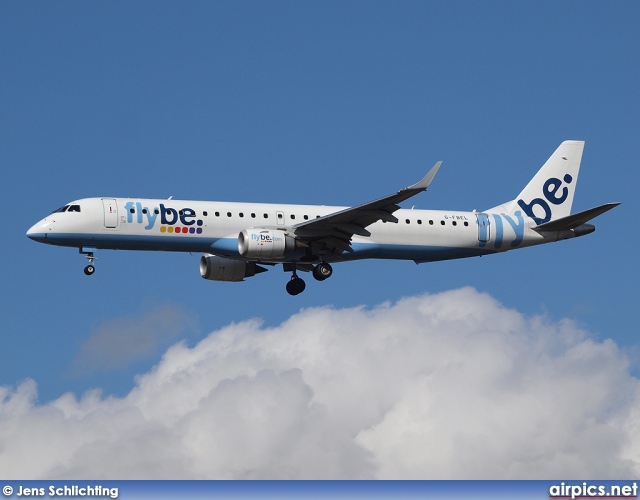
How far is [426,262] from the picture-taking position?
227 feet

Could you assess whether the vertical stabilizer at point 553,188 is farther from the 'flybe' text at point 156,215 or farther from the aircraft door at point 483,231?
the 'flybe' text at point 156,215

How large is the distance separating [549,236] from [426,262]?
670 centimetres

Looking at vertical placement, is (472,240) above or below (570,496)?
above

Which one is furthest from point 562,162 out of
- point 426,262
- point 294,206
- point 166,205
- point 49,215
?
point 49,215

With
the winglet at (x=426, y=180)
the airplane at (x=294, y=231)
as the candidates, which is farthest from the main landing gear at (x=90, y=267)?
the winglet at (x=426, y=180)

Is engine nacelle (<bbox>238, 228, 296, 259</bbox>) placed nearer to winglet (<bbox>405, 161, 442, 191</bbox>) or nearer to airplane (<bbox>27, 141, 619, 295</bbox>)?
airplane (<bbox>27, 141, 619, 295</bbox>)

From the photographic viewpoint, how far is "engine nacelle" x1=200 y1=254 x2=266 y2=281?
69125mm

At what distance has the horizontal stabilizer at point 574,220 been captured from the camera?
64.9m

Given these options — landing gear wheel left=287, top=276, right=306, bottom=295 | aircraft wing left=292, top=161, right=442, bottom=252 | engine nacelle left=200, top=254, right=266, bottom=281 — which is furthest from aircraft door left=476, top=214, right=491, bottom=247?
engine nacelle left=200, top=254, right=266, bottom=281

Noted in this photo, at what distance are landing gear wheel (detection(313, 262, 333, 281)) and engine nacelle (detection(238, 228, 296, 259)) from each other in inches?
98.0

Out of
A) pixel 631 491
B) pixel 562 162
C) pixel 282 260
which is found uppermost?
pixel 562 162

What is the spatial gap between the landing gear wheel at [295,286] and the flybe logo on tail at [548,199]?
41.0 ft

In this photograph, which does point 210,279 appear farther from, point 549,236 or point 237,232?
point 549,236

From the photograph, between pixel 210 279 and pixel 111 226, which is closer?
pixel 111 226
